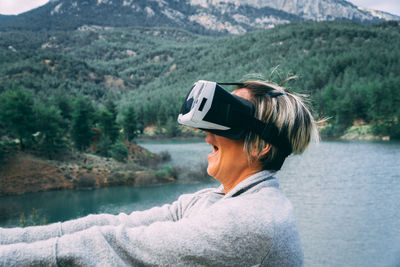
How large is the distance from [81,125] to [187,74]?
8112 cm

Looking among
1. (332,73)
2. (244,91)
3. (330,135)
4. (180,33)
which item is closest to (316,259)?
(244,91)

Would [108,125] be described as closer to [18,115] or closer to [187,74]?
[18,115]

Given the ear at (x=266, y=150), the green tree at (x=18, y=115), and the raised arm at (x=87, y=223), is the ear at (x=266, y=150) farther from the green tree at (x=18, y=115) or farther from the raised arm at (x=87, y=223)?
the green tree at (x=18, y=115)

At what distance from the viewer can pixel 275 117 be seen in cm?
104

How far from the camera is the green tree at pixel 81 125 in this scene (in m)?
27.1

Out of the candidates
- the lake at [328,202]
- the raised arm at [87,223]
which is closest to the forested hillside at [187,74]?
the raised arm at [87,223]

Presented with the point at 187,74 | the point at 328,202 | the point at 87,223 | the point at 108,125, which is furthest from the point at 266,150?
the point at 187,74

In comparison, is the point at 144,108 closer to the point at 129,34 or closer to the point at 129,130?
the point at 129,130

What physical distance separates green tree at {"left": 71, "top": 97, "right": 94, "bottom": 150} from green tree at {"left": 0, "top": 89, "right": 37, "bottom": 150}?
14.5ft

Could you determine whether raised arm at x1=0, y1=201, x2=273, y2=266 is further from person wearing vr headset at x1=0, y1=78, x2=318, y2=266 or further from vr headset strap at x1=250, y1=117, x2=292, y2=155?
vr headset strap at x1=250, y1=117, x2=292, y2=155

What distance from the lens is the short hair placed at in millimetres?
1043

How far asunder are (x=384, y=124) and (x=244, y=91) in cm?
4167

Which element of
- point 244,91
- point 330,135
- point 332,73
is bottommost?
point 330,135

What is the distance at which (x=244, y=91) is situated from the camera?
3.57ft
